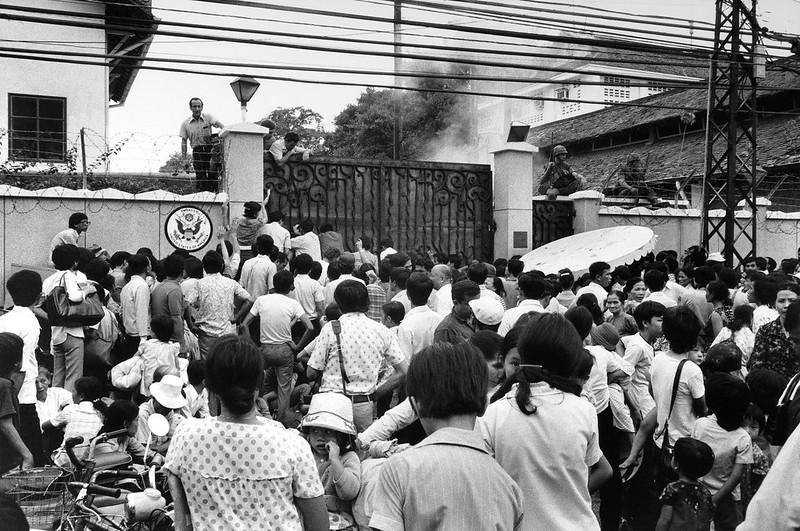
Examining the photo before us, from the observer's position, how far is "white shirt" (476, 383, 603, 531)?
124 inches

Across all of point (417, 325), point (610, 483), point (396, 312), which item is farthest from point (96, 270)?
point (610, 483)

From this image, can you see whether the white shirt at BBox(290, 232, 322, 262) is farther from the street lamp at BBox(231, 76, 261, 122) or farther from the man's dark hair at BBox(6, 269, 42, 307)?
the man's dark hair at BBox(6, 269, 42, 307)

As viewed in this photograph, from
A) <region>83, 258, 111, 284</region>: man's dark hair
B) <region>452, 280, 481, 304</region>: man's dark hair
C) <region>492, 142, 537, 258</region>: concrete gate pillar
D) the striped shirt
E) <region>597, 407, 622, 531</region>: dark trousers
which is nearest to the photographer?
the striped shirt

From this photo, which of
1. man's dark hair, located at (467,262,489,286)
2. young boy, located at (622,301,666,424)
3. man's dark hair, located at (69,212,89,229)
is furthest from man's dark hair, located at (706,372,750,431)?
man's dark hair, located at (69,212,89,229)

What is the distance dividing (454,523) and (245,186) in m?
11.4

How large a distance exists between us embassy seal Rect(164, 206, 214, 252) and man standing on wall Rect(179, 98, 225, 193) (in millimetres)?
982

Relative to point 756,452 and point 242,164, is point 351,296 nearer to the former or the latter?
point 756,452

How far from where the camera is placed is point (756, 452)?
189 inches

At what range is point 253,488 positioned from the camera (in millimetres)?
2957

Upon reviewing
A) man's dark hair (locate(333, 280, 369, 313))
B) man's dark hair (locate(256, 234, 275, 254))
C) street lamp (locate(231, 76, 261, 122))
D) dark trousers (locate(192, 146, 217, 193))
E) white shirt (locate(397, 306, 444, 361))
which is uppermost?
street lamp (locate(231, 76, 261, 122))

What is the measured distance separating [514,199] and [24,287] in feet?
38.7

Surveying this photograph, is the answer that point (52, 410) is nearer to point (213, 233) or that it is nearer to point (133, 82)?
point (213, 233)

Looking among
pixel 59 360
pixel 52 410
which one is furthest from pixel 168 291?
pixel 52 410

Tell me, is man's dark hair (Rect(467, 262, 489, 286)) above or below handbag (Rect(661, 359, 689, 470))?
above
